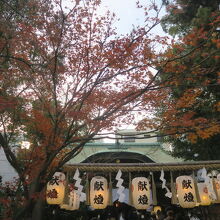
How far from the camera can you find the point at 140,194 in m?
11.6

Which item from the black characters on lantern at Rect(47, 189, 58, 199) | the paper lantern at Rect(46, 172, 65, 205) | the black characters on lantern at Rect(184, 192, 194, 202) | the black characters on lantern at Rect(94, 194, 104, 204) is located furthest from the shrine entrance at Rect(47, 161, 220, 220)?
the black characters on lantern at Rect(47, 189, 58, 199)

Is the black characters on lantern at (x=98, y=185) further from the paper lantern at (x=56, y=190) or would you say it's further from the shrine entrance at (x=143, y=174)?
the paper lantern at (x=56, y=190)

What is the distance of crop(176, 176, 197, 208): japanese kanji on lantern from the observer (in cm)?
1137

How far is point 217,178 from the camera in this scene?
40.2ft

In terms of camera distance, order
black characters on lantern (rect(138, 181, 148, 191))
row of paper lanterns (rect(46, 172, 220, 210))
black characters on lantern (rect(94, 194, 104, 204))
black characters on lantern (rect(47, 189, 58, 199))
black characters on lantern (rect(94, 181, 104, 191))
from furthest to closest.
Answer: black characters on lantern (rect(138, 181, 148, 191)) < black characters on lantern (rect(94, 181, 104, 191)) < black characters on lantern (rect(94, 194, 104, 204)) < row of paper lanterns (rect(46, 172, 220, 210)) < black characters on lantern (rect(47, 189, 58, 199))

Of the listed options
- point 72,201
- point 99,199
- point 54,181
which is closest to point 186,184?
point 99,199

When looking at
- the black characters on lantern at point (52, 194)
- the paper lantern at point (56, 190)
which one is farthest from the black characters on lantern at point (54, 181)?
the black characters on lantern at point (52, 194)

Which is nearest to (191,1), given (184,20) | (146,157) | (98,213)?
(184,20)

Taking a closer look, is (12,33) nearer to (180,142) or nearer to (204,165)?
(204,165)

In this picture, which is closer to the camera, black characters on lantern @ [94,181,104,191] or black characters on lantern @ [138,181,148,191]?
black characters on lantern @ [94,181,104,191]

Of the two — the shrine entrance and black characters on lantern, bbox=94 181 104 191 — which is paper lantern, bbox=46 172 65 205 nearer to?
the shrine entrance

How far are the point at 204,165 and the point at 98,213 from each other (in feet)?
32.7

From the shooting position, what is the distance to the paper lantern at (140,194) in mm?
11383

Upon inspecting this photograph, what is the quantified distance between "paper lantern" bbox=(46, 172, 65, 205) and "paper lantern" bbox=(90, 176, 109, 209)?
1.35 metres
